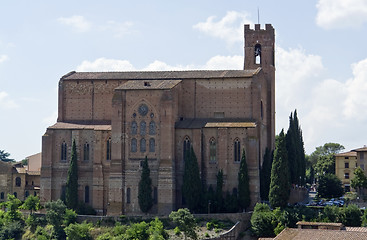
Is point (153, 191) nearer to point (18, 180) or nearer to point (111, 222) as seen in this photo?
point (111, 222)

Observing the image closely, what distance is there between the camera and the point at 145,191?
66938 millimetres

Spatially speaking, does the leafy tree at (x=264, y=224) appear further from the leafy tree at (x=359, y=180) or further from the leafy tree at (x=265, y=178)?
the leafy tree at (x=359, y=180)

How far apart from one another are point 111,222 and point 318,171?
4223 cm

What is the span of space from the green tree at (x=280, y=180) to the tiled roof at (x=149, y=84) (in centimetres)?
1191

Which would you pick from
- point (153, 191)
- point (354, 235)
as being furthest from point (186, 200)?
point (354, 235)

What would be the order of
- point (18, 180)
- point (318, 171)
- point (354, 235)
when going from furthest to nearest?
point (318, 171) → point (18, 180) → point (354, 235)

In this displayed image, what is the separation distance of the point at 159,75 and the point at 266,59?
Answer: 37.8 ft

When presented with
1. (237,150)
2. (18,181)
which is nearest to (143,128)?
(237,150)

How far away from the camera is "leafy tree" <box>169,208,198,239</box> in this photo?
197ft

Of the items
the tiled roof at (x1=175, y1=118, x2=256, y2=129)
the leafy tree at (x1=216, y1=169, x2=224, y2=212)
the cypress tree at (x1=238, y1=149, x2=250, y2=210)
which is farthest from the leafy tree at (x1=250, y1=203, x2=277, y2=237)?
the tiled roof at (x1=175, y1=118, x2=256, y2=129)

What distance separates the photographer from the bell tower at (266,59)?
248 ft

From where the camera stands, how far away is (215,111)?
70812 millimetres

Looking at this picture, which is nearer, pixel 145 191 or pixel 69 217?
pixel 69 217

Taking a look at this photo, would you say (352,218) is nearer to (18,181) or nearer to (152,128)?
(152,128)
